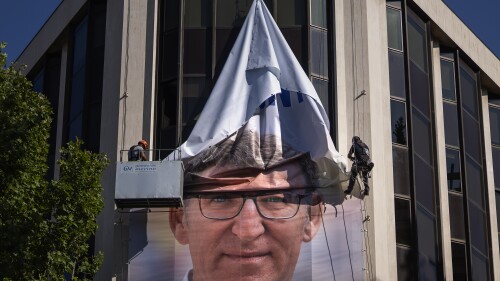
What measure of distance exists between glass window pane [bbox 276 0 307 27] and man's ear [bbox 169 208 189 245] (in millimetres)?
7361

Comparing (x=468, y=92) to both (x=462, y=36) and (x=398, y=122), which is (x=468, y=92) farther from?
(x=398, y=122)

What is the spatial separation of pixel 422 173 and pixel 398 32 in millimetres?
4946

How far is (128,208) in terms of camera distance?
38062 mm

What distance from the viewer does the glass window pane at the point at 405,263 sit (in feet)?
132

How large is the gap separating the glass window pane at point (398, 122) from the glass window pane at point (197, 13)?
6750 millimetres

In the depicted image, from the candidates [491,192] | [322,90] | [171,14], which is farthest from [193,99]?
[491,192]

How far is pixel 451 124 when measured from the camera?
4559 centimetres

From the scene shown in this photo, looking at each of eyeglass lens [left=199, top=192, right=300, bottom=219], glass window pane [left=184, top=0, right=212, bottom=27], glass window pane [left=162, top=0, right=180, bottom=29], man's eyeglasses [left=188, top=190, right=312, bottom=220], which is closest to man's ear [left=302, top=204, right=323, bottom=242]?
man's eyeglasses [left=188, top=190, right=312, bottom=220]

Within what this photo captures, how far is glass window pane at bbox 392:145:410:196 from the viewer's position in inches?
1615

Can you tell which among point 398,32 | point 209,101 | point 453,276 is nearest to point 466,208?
point 453,276

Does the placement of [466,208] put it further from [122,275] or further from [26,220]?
[26,220]

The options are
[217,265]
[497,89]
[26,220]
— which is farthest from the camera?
[497,89]

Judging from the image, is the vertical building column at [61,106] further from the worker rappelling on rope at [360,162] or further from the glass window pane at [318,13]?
the worker rappelling on rope at [360,162]

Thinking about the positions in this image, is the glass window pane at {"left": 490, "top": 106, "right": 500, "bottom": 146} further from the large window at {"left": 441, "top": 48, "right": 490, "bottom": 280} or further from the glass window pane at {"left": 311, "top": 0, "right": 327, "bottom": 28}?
the glass window pane at {"left": 311, "top": 0, "right": 327, "bottom": 28}
